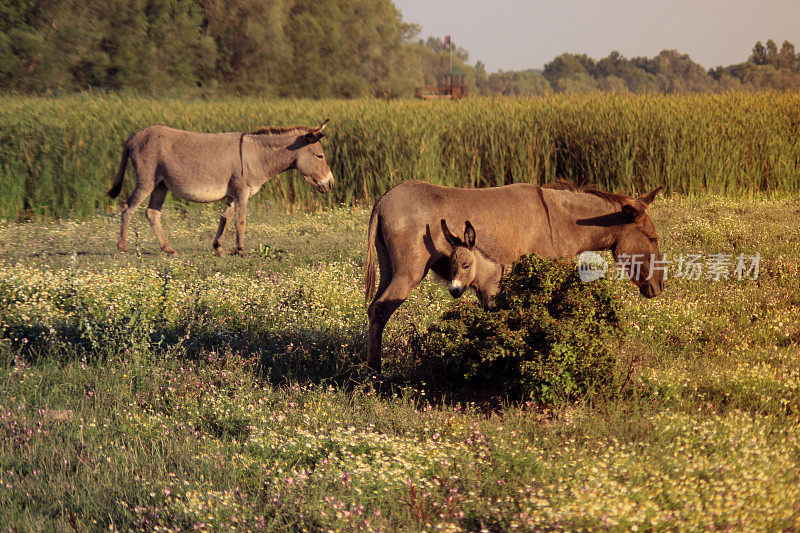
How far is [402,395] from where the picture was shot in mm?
5949

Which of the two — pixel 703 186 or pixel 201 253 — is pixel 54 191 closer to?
Answer: pixel 201 253

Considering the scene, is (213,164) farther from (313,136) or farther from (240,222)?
(313,136)

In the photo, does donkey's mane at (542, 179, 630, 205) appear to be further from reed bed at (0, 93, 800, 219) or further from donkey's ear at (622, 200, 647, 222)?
reed bed at (0, 93, 800, 219)

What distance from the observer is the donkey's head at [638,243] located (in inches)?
254

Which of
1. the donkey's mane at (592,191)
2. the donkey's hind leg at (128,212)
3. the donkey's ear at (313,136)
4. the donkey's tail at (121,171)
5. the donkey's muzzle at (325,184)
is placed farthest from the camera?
the donkey's muzzle at (325,184)

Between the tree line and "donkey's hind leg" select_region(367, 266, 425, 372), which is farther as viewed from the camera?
the tree line

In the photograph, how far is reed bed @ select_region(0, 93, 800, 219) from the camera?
15938mm

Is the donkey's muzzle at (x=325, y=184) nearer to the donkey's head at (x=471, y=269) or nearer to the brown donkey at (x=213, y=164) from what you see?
the brown donkey at (x=213, y=164)

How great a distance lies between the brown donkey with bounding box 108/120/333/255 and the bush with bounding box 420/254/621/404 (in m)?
6.30

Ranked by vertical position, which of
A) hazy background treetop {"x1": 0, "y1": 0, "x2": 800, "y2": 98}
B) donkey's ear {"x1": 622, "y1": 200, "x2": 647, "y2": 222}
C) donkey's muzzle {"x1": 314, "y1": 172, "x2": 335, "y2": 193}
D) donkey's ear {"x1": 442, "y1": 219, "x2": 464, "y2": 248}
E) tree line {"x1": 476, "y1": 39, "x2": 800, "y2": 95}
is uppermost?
tree line {"x1": 476, "y1": 39, "x2": 800, "y2": 95}

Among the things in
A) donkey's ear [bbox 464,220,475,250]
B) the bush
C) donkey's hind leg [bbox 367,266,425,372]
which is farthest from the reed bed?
the bush

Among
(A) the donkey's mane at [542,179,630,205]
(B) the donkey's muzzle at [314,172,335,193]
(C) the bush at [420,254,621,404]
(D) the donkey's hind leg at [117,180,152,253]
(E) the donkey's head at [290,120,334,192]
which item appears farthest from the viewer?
(B) the donkey's muzzle at [314,172,335,193]

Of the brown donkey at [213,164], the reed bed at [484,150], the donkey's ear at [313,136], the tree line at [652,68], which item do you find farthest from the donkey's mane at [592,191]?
the tree line at [652,68]

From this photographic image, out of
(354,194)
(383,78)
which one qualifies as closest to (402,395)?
(354,194)
